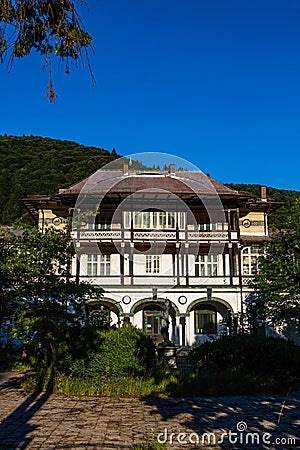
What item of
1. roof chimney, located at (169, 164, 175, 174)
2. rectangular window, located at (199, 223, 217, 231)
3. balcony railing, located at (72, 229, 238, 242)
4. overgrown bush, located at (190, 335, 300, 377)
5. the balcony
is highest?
roof chimney, located at (169, 164, 175, 174)

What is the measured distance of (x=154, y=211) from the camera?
27875 mm

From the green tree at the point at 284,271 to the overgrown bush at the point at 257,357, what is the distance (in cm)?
924

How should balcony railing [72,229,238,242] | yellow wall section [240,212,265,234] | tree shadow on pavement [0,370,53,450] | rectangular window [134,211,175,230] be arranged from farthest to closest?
yellow wall section [240,212,265,234] → rectangular window [134,211,175,230] → balcony railing [72,229,238,242] → tree shadow on pavement [0,370,53,450]

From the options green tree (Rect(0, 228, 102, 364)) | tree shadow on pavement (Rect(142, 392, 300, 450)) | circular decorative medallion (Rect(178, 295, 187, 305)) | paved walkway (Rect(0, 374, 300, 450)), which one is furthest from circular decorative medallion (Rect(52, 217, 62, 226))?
tree shadow on pavement (Rect(142, 392, 300, 450))

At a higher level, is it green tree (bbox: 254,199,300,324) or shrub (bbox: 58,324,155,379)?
green tree (bbox: 254,199,300,324)

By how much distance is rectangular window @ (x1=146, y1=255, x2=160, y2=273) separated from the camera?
1104 inches

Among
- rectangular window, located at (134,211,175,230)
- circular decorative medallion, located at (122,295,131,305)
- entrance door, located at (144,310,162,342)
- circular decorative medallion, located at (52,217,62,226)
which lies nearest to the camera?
circular decorative medallion, located at (122,295,131,305)

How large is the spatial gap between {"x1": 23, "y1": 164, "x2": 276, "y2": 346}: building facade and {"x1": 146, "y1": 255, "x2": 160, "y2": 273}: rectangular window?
0.20ft

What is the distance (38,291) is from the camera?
13141 millimetres

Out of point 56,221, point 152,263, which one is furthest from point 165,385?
point 56,221

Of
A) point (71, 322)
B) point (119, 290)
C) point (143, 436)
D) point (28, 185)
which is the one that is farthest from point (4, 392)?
point (28, 185)

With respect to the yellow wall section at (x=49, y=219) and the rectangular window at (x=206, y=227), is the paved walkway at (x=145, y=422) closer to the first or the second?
the rectangular window at (x=206, y=227)

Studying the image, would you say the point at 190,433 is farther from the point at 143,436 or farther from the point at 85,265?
the point at 85,265

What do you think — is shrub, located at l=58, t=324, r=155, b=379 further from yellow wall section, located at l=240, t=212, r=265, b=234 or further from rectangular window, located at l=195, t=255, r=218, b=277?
yellow wall section, located at l=240, t=212, r=265, b=234
